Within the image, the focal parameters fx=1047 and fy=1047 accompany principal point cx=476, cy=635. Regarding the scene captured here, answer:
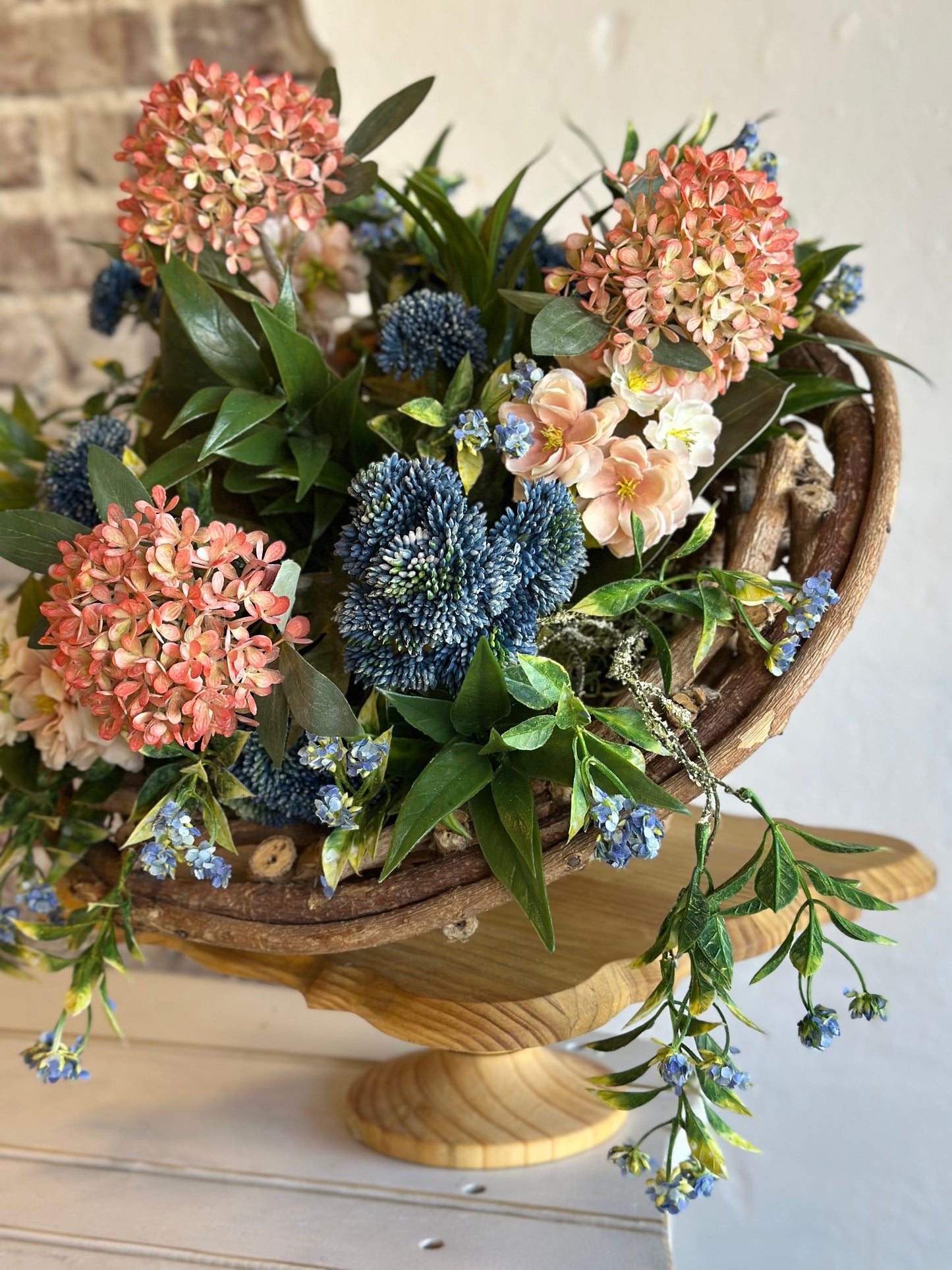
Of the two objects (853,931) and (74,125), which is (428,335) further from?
(74,125)

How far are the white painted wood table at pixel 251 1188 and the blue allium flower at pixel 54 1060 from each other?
120 millimetres

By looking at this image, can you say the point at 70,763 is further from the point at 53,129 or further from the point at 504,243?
the point at 53,129

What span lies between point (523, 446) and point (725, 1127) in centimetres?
30

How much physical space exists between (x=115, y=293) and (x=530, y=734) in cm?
49

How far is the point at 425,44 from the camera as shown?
99 cm

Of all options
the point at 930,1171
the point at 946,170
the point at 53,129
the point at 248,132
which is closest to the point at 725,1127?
the point at 248,132

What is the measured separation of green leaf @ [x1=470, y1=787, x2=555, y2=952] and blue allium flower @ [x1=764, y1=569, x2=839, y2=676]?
0.13 metres

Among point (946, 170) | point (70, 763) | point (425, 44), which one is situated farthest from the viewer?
point (425, 44)

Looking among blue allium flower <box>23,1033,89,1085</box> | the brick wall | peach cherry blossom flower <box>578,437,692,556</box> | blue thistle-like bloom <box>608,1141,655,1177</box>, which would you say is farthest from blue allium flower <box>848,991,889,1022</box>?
the brick wall

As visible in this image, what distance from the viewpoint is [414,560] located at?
42 centimetres

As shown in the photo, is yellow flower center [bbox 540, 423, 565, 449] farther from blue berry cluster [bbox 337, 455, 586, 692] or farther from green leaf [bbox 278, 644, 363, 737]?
green leaf [bbox 278, 644, 363, 737]

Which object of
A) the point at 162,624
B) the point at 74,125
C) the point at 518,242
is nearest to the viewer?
the point at 162,624

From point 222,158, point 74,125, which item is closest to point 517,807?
point 222,158

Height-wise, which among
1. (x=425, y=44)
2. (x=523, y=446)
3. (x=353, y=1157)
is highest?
(x=425, y=44)
